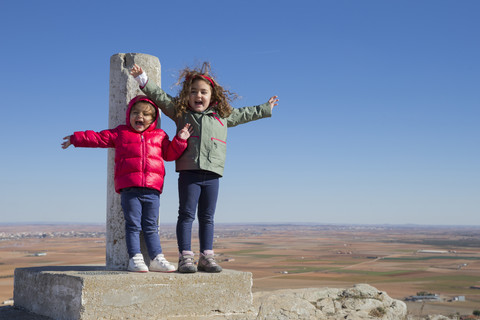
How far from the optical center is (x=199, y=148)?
209 inches

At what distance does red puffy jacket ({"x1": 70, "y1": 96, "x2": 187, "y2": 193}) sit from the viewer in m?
5.22

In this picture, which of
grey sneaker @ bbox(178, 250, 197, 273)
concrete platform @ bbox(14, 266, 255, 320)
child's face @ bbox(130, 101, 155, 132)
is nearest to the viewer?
concrete platform @ bbox(14, 266, 255, 320)

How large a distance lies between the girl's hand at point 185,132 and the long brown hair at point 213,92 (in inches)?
8.8

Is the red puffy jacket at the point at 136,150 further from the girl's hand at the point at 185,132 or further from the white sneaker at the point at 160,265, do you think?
the white sneaker at the point at 160,265

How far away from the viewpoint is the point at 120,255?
5.90 m

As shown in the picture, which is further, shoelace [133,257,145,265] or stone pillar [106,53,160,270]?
stone pillar [106,53,160,270]

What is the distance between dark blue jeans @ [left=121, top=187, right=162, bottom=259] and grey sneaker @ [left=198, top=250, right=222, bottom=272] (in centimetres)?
53

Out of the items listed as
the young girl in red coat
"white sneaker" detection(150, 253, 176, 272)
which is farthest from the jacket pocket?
"white sneaker" detection(150, 253, 176, 272)

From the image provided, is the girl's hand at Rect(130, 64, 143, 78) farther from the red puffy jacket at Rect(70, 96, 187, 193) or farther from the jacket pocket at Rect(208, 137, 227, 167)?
the jacket pocket at Rect(208, 137, 227, 167)

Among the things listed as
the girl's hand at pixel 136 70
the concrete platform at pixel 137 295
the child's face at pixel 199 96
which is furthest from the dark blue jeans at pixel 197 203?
the girl's hand at pixel 136 70

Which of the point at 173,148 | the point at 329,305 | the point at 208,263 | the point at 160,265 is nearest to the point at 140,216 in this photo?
the point at 160,265

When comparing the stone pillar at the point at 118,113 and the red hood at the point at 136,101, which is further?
the stone pillar at the point at 118,113

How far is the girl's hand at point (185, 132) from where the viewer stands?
526cm

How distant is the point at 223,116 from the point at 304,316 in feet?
9.27
